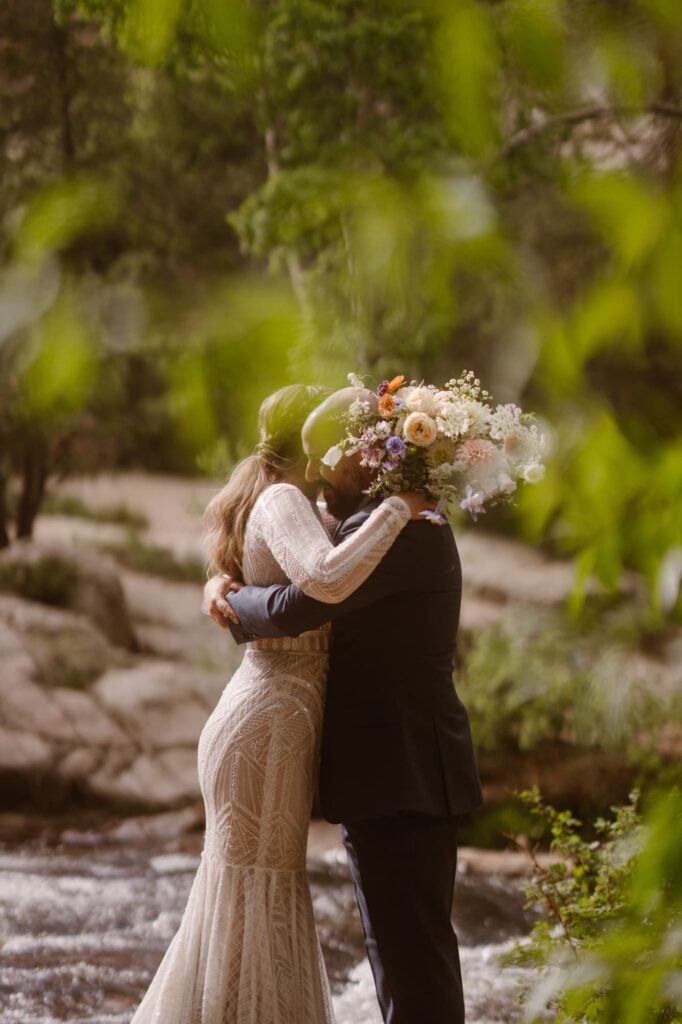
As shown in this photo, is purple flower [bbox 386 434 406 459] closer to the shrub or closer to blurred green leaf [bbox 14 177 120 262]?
blurred green leaf [bbox 14 177 120 262]

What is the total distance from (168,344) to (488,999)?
369 cm

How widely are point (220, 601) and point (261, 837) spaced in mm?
487

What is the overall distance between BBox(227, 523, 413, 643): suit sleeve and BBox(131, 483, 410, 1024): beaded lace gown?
0.16 metres

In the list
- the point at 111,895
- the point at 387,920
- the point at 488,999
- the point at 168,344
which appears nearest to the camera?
the point at 168,344

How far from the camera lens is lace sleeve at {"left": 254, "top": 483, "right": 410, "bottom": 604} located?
2127mm

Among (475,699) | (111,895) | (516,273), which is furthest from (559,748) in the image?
(516,273)

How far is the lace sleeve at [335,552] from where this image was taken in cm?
213

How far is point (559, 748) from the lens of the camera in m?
6.68

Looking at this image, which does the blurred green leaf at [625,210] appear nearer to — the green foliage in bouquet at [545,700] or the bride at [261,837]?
the bride at [261,837]

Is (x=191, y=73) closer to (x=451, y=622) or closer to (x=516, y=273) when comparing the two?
(x=451, y=622)

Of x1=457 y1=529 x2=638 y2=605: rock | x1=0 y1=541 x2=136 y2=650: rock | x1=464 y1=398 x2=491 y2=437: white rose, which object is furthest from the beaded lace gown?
x1=0 y1=541 x2=136 y2=650: rock

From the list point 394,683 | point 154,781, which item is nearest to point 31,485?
point 154,781

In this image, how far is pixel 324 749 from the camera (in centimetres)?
236

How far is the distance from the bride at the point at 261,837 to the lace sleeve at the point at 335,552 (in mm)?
83
